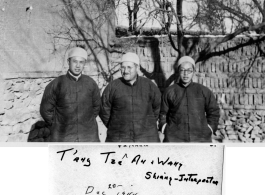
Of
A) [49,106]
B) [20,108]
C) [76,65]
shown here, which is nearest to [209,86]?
[76,65]

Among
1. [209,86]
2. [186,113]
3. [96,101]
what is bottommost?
[186,113]

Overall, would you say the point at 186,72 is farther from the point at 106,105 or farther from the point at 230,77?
the point at 106,105

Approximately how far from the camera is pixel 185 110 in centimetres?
421

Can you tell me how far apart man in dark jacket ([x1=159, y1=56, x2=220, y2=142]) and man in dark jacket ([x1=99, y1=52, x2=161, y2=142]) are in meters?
0.09

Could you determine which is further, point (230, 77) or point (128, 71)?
point (230, 77)

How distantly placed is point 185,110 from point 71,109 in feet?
3.21

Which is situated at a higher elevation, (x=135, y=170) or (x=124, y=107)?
(x=124, y=107)

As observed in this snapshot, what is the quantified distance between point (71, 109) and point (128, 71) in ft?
1.92

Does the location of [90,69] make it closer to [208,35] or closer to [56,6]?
[56,6]

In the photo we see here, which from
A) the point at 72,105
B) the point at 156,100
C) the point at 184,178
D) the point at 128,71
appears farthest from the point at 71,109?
the point at 184,178

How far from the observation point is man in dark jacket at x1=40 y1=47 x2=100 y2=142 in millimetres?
4191

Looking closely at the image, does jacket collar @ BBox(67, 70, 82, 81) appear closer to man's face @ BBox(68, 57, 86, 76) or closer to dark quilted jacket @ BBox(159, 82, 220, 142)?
man's face @ BBox(68, 57, 86, 76)

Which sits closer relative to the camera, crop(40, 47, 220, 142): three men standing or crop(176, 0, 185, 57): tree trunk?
crop(40, 47, 220, 142): three men standing

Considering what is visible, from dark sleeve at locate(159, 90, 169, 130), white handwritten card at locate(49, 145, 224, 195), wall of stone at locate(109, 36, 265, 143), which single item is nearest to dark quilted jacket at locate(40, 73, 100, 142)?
white handwritten card at locate(49, 145, 224, 195)
